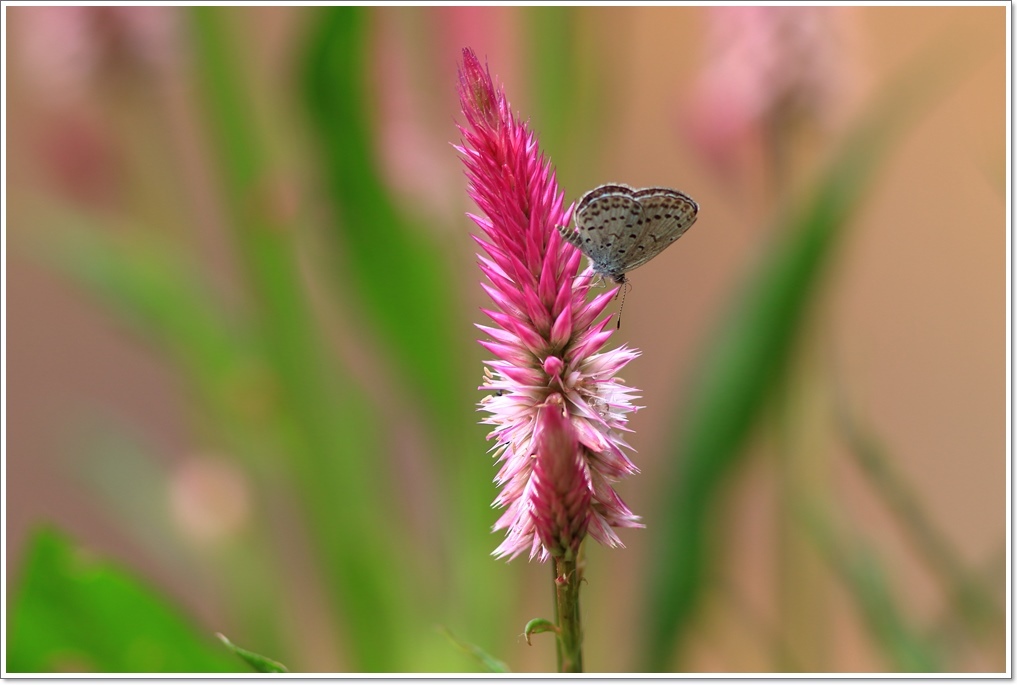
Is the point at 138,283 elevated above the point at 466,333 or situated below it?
above

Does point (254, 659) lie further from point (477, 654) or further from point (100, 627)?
point (100, 627)

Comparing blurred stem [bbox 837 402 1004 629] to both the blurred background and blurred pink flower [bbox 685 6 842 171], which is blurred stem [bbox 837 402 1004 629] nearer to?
the blurred background

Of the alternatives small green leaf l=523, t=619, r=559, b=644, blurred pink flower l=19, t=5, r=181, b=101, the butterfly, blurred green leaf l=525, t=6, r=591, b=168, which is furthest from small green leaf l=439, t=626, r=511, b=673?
blurred pink flower l=19, t=5, r=181, b=101

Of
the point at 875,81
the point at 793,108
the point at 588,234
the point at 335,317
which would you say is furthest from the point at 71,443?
the point at 875,81

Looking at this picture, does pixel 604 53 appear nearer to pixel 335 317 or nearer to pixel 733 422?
pixel 733 422

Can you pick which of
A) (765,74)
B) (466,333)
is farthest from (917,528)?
(466,333)

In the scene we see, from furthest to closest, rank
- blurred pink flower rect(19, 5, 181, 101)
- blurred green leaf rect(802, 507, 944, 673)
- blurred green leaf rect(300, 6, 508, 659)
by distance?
1. blurred pink flower rect(19, 5, 181, 101)
2. blurred green leaf rect(300, 6, 508, 659)
3. blurred green leaf rect(802, 507, 944, 673)
